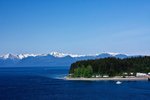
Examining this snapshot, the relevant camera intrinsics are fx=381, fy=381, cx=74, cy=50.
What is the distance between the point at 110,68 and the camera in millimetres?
152625

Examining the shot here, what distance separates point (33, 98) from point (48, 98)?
323cm

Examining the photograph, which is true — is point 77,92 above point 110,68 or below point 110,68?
below

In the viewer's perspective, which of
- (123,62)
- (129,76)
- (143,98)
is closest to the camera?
(143,98)

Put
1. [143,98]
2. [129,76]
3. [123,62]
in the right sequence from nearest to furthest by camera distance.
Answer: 1. [143,98]
2. [129,76]
3. [123,62]

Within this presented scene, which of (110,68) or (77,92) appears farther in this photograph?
(110,68)

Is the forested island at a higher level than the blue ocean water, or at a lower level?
higher

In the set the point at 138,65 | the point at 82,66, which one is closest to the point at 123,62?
the point at 138,65

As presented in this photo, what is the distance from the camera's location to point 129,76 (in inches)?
5901

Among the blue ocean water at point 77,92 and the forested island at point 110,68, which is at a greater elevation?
the forested island at point 110,68

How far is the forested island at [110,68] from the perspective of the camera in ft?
496

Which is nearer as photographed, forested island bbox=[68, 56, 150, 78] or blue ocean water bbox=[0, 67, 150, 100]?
blue ocean water bbox=[0, 67, 150, 100]

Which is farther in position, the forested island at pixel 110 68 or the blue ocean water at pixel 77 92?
the forested island at pixel 110 68

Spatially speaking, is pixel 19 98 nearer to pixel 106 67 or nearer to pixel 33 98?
pixel 33 98

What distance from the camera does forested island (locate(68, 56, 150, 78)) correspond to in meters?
151
